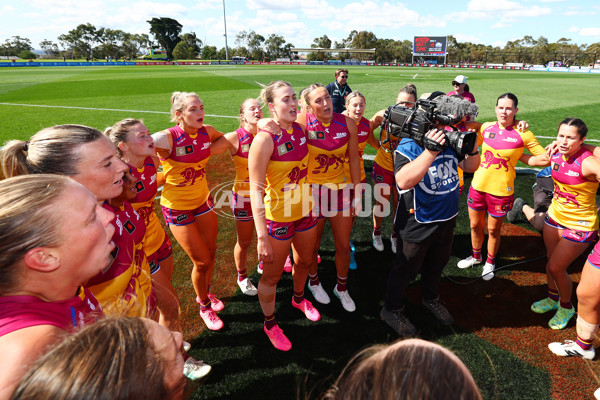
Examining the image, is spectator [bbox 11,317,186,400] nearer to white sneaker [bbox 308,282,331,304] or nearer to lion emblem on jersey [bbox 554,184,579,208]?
white sneaker [bbox 308,282,331,304]

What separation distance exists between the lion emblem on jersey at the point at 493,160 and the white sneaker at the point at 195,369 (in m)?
3.97

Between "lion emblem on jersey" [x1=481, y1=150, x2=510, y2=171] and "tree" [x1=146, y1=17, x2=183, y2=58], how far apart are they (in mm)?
101058

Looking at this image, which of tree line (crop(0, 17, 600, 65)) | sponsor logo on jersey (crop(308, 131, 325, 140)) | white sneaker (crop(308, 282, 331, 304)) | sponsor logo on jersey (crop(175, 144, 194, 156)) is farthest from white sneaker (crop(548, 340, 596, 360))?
tree line (crop(0, 17, 600, 65))

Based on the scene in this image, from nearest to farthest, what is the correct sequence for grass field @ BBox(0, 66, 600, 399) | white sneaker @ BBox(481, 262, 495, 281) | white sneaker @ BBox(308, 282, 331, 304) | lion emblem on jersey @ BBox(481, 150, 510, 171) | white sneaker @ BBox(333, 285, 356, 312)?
grass field @ BBox(0, 66, 600, 399) < white sneaker @ BBox(333, 285, 356, 312) < white sneaker @ BBox(308, 282, 331, 304) < lion emblem on jersey @ BBox(481, 150, 510, 171) < white sneaker @ BBox(481, 262, 495, 281)

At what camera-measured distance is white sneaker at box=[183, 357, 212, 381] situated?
2.83 meters

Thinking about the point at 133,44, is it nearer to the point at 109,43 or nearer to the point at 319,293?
the point at 109,43

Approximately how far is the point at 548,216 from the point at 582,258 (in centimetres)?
183

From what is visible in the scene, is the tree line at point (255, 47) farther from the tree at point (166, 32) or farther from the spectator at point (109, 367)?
the spectator at point (109, 367)

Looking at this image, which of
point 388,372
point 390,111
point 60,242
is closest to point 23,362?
point 60,242

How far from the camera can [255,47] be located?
104 m

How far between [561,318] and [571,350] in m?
0.48

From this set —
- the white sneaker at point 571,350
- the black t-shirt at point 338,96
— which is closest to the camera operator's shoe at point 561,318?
the white sneaker at point 571,350

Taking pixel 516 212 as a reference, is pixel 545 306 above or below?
below

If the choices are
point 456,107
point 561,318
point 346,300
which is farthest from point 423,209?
point 561,318
